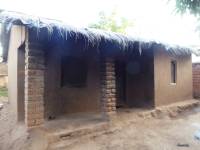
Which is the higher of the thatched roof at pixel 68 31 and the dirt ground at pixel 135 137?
the thatched roof at pixel 68 31

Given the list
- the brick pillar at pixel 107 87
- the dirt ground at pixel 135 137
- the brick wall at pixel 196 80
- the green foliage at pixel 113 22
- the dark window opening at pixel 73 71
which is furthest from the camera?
the green foliage at pixel 113 22

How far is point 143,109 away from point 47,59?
3.78 m

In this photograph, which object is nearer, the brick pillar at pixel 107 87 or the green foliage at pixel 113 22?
the brick pillar at pixel 107 87

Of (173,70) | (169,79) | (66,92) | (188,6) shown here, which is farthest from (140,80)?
(188,6)

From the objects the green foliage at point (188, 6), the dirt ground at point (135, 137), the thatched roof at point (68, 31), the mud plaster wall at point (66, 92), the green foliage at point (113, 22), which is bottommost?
the dirt ground at point (135, 137)

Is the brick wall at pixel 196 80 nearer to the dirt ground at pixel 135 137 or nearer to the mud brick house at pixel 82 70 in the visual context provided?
the mud brick house at pixel 82 70

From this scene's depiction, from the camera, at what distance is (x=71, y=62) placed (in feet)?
27.1

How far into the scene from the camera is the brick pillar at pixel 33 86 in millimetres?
5477

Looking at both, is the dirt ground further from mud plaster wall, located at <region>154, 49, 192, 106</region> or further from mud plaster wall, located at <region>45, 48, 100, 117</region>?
mud plaster wall, located at <region>154, 49, 192, 106</region>

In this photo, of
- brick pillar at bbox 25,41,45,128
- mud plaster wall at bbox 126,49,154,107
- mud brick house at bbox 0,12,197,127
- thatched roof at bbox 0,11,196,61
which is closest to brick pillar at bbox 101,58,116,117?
mud brick house at bbox 0,12,197,127

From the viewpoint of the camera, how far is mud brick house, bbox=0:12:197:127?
555 cm

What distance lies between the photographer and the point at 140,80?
958cm

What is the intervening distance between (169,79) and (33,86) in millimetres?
6138

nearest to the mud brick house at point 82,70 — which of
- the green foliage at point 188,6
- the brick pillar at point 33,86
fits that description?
the brick pillar at point 33,86
